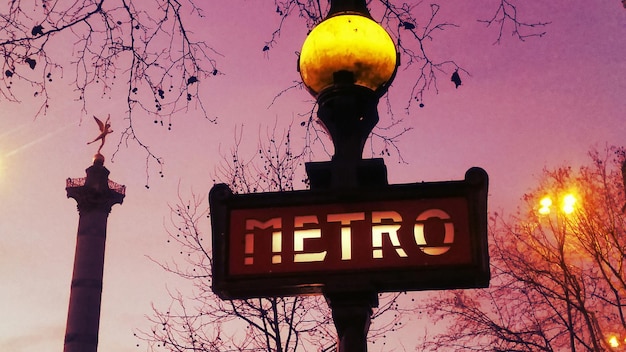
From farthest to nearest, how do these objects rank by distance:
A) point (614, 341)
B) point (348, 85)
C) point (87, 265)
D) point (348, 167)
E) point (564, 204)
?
point (87, 265) → point (614, 341) → point (564, 204) → point (348, 85) → point (348, 167)

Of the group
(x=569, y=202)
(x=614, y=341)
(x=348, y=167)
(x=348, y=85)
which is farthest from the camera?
(x=614, y=341)

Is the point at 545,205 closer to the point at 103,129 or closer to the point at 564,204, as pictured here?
the point at 564,204

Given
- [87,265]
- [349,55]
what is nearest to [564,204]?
[349,55]

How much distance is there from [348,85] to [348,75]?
48mm

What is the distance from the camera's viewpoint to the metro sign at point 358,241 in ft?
8.76

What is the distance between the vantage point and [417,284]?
106 inches

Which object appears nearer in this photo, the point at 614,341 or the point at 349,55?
the point at 349,55

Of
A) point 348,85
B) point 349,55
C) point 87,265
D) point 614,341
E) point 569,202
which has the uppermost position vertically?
point 87,265

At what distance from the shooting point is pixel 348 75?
3025 millimetres

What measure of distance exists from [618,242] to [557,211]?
174 centimetres

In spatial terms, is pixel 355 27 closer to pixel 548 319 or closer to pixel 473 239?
pixel 473 239

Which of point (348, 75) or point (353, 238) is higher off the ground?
point (348, 75)

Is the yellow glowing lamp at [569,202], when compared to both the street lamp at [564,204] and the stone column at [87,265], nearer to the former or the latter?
the street lamp at [564,204]

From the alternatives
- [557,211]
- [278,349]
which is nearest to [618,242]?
[557,211]
